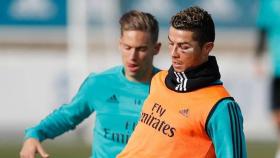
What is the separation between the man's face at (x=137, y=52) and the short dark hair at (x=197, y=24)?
1.29m

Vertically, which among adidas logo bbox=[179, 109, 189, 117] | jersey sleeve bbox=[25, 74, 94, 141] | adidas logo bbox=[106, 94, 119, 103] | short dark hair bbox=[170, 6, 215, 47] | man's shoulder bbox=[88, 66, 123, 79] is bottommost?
jersey sleeve bbox=[25, 74, 94, 141]

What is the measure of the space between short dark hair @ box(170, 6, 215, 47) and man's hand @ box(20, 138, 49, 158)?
1.14 metres

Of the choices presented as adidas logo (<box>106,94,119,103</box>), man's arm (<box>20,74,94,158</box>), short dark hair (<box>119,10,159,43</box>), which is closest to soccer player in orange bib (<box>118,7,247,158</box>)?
man's arm (<box>20,74,94,158</box>)

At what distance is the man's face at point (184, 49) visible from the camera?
5.55 meters

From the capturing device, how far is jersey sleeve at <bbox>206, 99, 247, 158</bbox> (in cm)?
532

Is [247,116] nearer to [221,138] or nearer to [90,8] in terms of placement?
[90,8]

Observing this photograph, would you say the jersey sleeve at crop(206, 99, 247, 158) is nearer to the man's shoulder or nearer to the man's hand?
the man's hand

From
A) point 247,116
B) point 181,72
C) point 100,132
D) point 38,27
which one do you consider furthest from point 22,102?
point 181,72

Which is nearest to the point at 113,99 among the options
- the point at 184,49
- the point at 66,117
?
the point at 66,117

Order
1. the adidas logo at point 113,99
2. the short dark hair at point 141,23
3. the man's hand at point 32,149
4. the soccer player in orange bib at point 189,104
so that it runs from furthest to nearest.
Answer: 1. the adidas logo at point 113,99
2. the short dark hair at point 141,23
3. the man's hand at point 32,149
4. the soccer player in orange bib at point 189,104

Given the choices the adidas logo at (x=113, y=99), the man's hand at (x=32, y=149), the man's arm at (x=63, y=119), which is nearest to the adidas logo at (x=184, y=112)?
the man's hand at (x=32, y=149)

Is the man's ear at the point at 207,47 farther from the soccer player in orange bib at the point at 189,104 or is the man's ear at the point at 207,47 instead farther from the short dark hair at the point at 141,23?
the short dark hair at the point at 141,23

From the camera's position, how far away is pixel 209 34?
18.4 ft

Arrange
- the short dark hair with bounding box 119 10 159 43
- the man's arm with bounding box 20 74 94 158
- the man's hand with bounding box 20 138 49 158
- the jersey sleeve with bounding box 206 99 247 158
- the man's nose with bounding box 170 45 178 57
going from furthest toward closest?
the short dark hair with bounding box 119 10 159 43, the man's arm with bounding box 20 74 94 158, the man's hand with bounding box 20 138 49 158, the man's nose with bounding box 170 45 178 57, the jersey sleeve with bounding box 206 99 247 158
